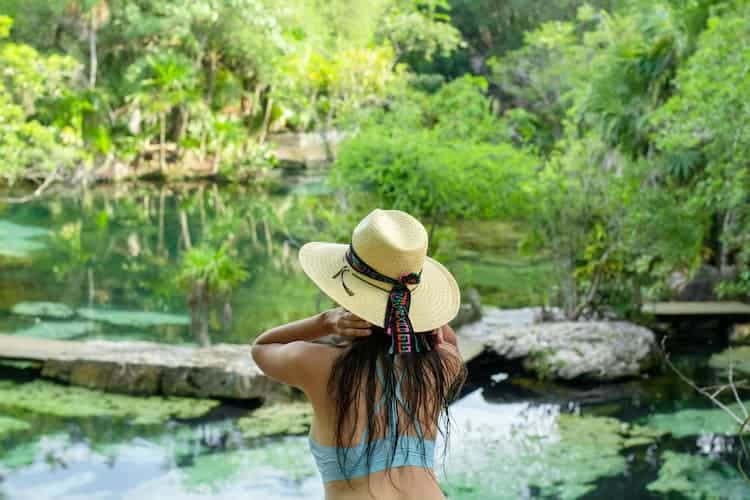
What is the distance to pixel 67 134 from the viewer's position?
19531 millimetres

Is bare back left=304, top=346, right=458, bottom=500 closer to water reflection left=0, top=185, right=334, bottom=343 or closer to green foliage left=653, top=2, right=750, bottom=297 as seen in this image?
green foliage left=653, top=2, right=750, bottom=297

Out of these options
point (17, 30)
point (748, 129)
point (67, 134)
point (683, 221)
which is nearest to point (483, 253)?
point (683, 221)

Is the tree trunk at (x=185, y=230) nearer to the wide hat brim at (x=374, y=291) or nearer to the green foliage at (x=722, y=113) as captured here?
the green foliage at (x=722, y=113)

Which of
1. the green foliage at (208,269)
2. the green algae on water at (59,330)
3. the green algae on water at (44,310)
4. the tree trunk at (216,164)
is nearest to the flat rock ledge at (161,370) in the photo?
the green foliage at (208,269)

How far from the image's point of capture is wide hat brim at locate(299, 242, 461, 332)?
200 cm

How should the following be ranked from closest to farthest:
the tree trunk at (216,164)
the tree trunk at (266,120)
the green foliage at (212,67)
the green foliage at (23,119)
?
the green foliage at (23,119), the green foliage at (212,67), the tree trunk at (216,164), the tree trunk at (266,120)

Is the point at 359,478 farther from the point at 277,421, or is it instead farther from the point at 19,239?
the point at 19,239

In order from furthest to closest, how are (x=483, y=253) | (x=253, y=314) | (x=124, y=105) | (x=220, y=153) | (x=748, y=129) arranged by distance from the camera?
(x=220, y=153) < (x=124, y=105) < (x=483, y=253) < (x=253, y=314) < (x=748, y=129)

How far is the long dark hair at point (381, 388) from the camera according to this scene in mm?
1992

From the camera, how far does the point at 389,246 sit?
6.72ft

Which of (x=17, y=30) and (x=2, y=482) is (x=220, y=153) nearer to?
(x=17, y=30)

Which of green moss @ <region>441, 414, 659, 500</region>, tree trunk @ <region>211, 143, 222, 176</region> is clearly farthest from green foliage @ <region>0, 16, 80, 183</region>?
tree trunk @ <region>211, 143, 222, 176</region>

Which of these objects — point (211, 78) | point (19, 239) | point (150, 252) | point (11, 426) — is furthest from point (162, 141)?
point (11, 426)

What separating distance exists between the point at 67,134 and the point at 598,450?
49.6 feet
